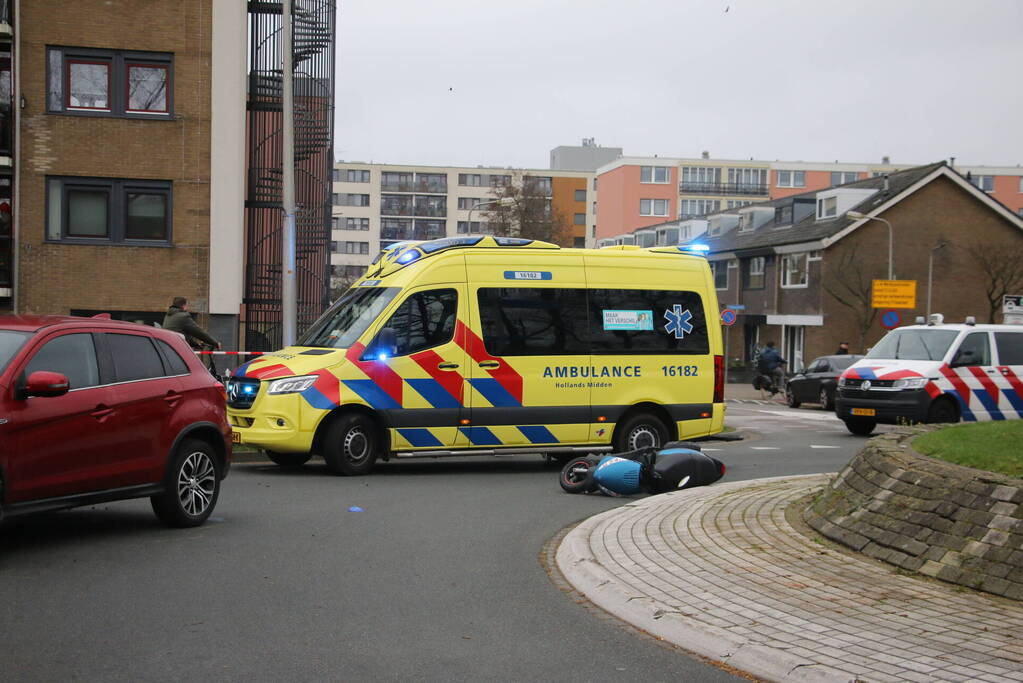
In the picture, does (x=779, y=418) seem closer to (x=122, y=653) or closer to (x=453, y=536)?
(x=453, y=536)

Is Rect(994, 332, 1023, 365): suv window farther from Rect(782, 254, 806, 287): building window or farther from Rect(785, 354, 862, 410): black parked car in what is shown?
Rect(782, 254, 806, 287): building window

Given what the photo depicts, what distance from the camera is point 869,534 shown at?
790cm

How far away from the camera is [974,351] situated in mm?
19938

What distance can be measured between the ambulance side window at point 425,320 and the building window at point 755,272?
42650 millimetres

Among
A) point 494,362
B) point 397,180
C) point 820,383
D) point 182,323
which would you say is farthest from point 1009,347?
point 397,180

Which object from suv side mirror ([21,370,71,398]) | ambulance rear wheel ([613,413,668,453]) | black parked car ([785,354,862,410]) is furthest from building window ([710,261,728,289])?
suv side mirror ([21,370,71,398])

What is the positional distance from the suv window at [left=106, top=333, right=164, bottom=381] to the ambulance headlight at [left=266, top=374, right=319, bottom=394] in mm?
3710

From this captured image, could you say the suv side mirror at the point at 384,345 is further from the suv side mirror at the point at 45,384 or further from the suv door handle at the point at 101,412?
the suv side mirror at the point at 45,384

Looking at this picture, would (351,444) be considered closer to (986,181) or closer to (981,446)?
(981,446)

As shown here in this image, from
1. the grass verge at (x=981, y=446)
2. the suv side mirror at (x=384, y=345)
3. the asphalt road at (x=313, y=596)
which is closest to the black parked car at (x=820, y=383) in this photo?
the suv side mirror at (x=384, y=345)

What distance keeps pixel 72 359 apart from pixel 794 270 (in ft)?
152

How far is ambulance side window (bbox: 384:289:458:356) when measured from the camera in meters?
13.3

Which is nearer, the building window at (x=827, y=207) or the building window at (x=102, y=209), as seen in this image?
the building window at (x=102, y=209)

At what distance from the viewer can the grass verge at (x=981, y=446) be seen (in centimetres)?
769
